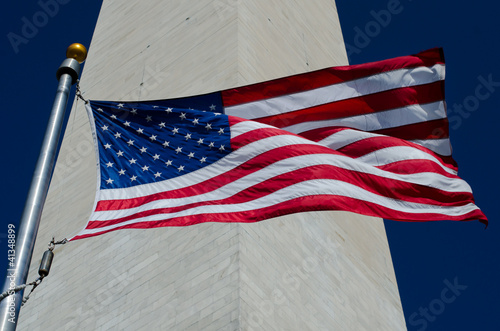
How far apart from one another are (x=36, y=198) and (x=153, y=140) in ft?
8.30

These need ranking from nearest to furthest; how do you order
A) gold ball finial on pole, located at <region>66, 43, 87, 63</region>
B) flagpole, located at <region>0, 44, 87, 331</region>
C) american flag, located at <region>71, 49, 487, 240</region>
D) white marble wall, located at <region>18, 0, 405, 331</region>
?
flagpole, located at <region>0, 44, 87, 331</region> < gold ball finial on pole, located at <region>66, 43, 87, 63</region> < american flag, located at <region>71, 49, 487, 240</region> < white marble wall, located at <region>18, 0, 405, 331</region>

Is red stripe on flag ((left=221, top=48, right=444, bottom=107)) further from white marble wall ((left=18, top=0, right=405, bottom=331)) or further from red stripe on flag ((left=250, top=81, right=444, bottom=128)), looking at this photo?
white marble wall ((left=18, top=0, right=405, bottom=331))

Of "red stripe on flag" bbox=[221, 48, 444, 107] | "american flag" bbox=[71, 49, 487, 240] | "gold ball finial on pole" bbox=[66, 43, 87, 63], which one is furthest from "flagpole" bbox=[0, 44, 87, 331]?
"red stripe on flag" bbox=[221, 48, 444, 107]

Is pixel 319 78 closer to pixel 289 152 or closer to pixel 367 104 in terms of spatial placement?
pixel 367 104

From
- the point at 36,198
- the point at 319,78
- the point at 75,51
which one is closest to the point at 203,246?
the point at 319,78

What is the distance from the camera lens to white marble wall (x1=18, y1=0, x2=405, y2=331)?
43.3ft

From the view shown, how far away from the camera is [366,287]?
1638 cm

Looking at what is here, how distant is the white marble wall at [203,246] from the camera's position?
1321cm

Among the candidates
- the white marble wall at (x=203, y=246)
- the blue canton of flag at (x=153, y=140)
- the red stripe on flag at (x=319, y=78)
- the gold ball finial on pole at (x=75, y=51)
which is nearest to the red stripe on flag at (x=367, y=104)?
the red stripe on flag at (x=319, y=78)

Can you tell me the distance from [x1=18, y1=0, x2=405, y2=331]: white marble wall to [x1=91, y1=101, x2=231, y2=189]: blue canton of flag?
289 centimetres

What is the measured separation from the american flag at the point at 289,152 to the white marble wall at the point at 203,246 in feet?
9.09

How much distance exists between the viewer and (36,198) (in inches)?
314

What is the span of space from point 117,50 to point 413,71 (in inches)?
476

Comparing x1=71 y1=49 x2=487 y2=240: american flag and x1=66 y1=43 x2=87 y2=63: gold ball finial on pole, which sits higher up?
x1=66 y1=43 x2=87 y2=63: gold ball finial on pole
